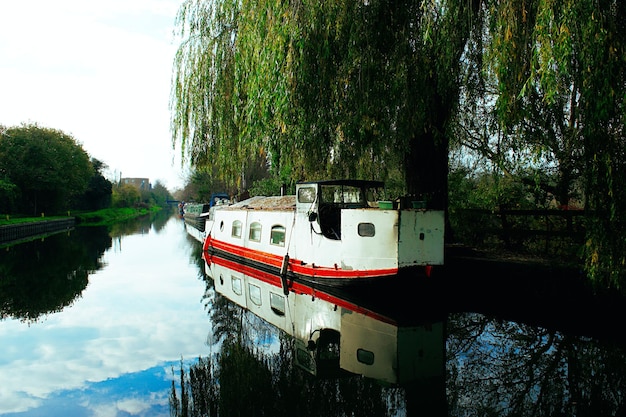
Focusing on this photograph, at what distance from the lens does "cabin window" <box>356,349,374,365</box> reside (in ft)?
21.7

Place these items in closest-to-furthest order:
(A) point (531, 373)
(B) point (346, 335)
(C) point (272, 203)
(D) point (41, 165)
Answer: (A) point (531, 373) < (B) point (346, 335) < (C) point (272, 203) < (D) point (41, 165)

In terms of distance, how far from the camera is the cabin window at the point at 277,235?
1310 centimetres

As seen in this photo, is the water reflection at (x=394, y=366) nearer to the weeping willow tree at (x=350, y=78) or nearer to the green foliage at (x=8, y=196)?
the weeping willow tree at (x=350, y=78)

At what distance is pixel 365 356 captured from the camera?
22.4 feet

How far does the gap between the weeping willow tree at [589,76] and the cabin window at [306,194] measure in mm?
5426

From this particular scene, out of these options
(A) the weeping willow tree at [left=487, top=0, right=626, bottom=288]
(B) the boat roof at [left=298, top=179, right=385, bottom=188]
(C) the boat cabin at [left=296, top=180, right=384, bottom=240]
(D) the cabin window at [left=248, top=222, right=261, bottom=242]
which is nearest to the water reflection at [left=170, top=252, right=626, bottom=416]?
(A) the weeping willow tree at [left=487, top=0, right=626, bottom=288]

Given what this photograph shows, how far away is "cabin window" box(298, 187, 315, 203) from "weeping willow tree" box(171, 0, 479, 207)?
4.07 feet

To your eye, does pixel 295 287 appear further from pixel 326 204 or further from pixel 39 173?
pixel 39 173

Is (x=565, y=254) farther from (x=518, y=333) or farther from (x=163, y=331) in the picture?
(x=163, y=331)

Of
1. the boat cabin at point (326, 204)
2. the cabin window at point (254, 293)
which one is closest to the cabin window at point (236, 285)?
the cabin window at point (254, 293)

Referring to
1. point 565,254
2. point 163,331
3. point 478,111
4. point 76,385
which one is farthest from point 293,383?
point 478,111

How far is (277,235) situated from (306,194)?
2232 mm

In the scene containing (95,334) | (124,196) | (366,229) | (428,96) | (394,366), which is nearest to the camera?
(394,366)

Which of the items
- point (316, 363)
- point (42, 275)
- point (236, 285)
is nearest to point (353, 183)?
point (236, 285)
